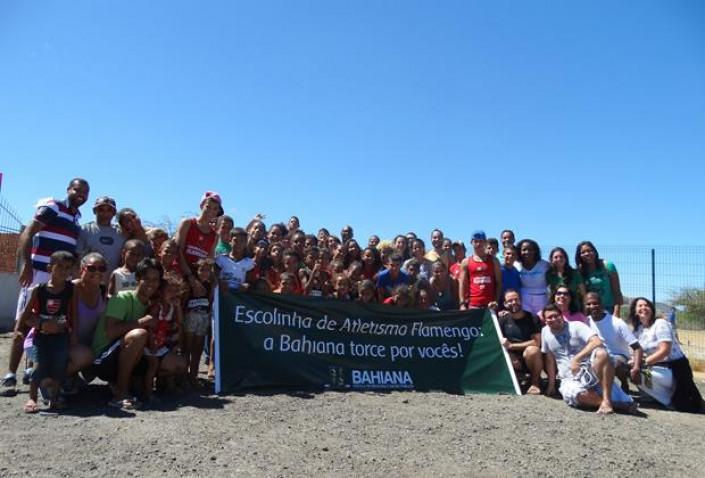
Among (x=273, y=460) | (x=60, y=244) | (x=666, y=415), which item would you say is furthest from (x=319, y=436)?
(x=666, y=415)

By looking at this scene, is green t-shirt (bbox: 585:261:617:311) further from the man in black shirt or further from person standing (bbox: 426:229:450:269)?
person standing (bbox: 426:229:450:269)

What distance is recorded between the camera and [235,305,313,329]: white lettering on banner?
622 cm

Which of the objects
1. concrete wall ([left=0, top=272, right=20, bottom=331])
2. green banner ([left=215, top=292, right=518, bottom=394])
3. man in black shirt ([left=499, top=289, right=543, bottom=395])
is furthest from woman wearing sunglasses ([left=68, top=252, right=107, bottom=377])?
concrete wall ([left=0, top=272, right=20, bottom=331])

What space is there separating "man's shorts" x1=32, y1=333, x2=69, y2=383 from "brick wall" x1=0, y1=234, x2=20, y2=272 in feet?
33.4

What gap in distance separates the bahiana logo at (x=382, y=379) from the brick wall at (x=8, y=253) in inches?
437

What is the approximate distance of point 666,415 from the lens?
596 cm

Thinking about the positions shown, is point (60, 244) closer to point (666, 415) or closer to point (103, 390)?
point (103, 390)

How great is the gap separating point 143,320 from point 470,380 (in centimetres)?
416

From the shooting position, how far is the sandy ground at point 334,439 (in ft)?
12.1

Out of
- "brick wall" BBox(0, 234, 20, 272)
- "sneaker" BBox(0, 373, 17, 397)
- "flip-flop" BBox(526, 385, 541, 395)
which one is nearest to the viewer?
"sneaker" BBox(0, 373, 17, 397)

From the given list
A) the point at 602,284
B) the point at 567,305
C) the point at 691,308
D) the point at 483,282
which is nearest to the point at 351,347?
the point at 483,282

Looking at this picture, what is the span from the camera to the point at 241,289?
6.48 m

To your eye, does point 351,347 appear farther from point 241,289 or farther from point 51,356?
point 51,356

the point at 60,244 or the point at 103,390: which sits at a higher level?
the point at 60,244
